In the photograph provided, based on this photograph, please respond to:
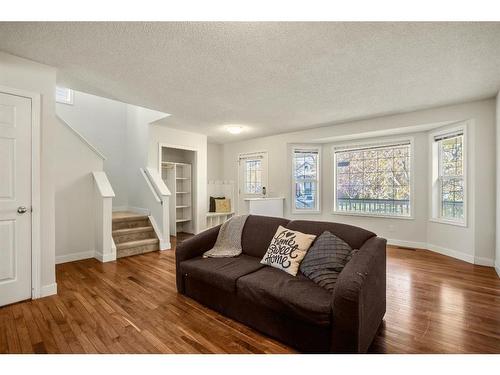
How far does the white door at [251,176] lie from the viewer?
5977 millimetres

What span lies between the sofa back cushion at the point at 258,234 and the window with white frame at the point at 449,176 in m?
3.22

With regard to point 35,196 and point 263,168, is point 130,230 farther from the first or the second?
point 263,168

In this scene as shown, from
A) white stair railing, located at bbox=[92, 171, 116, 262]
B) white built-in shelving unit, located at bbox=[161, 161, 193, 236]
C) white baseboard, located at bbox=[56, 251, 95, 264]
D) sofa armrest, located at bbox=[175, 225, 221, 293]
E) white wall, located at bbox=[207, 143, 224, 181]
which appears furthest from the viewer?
white wall, located at bbox=[207, 143, 224, 181]

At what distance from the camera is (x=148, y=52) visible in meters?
2.19

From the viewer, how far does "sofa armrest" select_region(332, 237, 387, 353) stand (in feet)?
4.55

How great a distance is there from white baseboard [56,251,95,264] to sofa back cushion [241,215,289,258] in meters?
2.75

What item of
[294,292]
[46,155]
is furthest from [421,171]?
[46,155]

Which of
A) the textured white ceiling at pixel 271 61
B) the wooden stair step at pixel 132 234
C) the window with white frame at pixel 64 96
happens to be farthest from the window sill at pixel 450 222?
the window with white frame at pixel 64 96

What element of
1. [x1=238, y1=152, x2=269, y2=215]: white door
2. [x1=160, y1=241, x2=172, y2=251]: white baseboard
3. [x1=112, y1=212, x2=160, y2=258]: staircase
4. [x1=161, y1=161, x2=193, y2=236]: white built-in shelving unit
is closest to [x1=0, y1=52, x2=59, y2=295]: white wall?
[x1=112, y1=212, x2=160, y2=258]: staircase

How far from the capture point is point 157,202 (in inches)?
177

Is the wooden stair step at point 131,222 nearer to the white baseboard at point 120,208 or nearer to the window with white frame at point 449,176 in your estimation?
the white baseboard at point 120,208

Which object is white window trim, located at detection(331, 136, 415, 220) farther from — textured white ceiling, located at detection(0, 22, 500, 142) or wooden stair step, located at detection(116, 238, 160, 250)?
wooden stair step, located at detection(116, 238, 160, 250)

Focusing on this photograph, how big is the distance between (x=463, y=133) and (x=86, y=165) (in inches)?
233

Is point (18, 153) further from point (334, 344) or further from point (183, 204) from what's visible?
point (183, 204)
